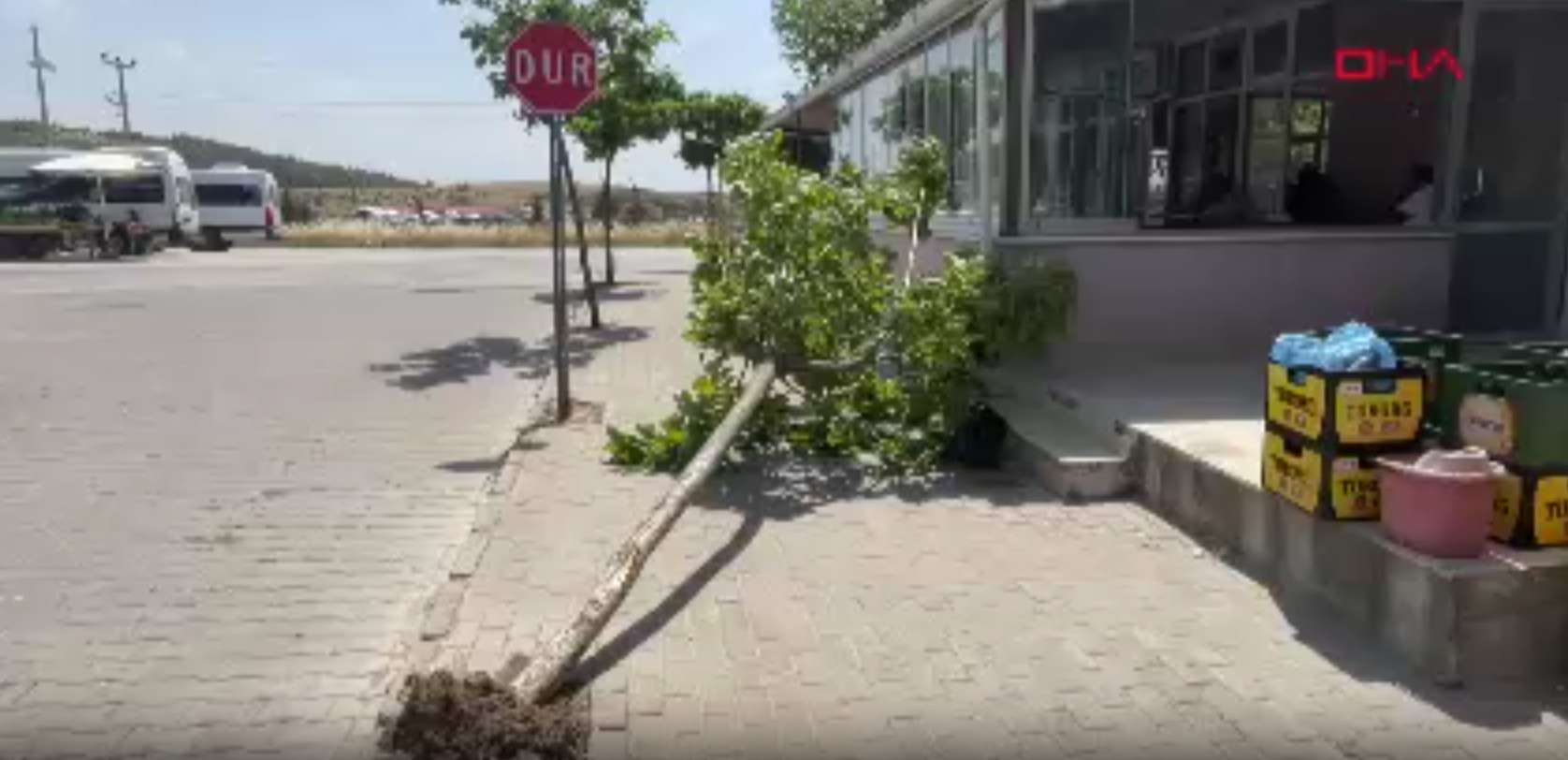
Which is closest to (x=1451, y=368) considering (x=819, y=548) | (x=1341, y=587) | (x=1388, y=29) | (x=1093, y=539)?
(x=1341, y=587)

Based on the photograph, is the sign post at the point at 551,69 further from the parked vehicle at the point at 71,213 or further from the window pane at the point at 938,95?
the parked vehicle at the point at 71,213

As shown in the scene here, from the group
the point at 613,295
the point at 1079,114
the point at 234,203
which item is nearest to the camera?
the point at 1079,114

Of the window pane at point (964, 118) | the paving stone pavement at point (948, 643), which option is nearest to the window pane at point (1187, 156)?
the window pane at point (964, 118)

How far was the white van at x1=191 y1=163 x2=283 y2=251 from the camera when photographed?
38156 millimetres

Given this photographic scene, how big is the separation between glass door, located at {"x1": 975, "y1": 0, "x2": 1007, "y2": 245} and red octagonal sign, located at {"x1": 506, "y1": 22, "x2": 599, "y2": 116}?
298cm

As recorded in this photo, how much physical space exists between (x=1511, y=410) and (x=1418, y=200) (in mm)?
5704

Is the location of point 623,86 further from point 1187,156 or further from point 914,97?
point 1187,156

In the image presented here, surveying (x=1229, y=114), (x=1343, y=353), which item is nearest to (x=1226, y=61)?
(x=1229, y=114)

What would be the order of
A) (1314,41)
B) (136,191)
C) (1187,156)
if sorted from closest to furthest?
(1314,41), (1187,156), (136,191)

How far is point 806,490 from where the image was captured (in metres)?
6.59

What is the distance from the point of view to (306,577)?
17.4 ft

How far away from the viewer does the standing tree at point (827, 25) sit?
2648 centimetres

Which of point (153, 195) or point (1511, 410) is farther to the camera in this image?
point (153, 195)

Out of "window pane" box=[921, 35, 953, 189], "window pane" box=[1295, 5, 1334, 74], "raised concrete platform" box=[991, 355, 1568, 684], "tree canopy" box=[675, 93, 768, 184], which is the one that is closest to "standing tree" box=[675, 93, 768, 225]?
"tree canopy" box=[675, 93, 768, 184]
